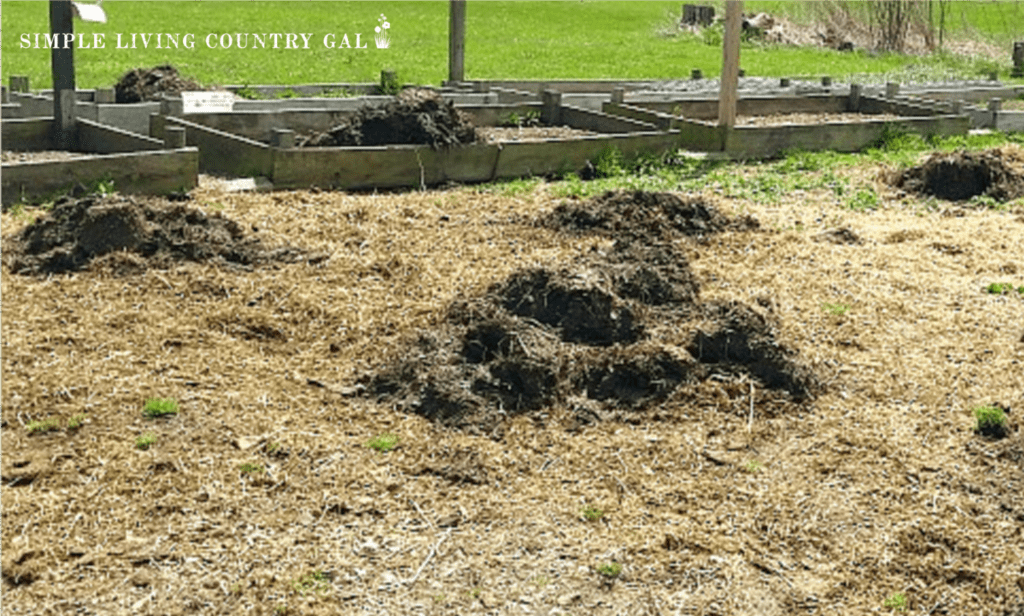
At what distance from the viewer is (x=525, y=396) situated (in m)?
6.43

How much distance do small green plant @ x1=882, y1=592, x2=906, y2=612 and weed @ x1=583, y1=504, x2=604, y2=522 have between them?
1.12m

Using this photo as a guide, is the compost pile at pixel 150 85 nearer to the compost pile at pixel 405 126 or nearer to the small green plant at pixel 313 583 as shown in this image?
the compost pile at pixel 405 126

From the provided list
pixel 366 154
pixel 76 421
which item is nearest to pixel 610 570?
pixel 76 421

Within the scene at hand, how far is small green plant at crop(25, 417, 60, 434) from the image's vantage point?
587 cm

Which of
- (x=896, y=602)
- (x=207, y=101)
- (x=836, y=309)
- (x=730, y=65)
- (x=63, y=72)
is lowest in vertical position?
(x=896, y=602)

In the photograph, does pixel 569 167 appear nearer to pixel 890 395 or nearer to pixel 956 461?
pixel 890 395

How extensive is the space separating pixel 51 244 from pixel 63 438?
2.95 meters

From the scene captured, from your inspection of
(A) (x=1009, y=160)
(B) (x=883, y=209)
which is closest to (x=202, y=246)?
(B) (x=883, y=209)

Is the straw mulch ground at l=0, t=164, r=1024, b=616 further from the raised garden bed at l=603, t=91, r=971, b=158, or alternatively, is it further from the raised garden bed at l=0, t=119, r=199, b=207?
the raised garden bed at l=603, t=91, r=971, b=158

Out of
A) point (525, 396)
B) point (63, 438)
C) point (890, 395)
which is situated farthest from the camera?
point (890, 395)

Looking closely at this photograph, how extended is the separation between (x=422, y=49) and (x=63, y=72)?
17601mm

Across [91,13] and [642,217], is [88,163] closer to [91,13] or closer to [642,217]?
[91,13]

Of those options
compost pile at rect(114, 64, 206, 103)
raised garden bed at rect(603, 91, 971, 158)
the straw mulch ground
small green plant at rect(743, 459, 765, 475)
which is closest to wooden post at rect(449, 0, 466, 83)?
raised garden bed at rect(603, 91, 971, 158)

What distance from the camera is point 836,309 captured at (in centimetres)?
827
